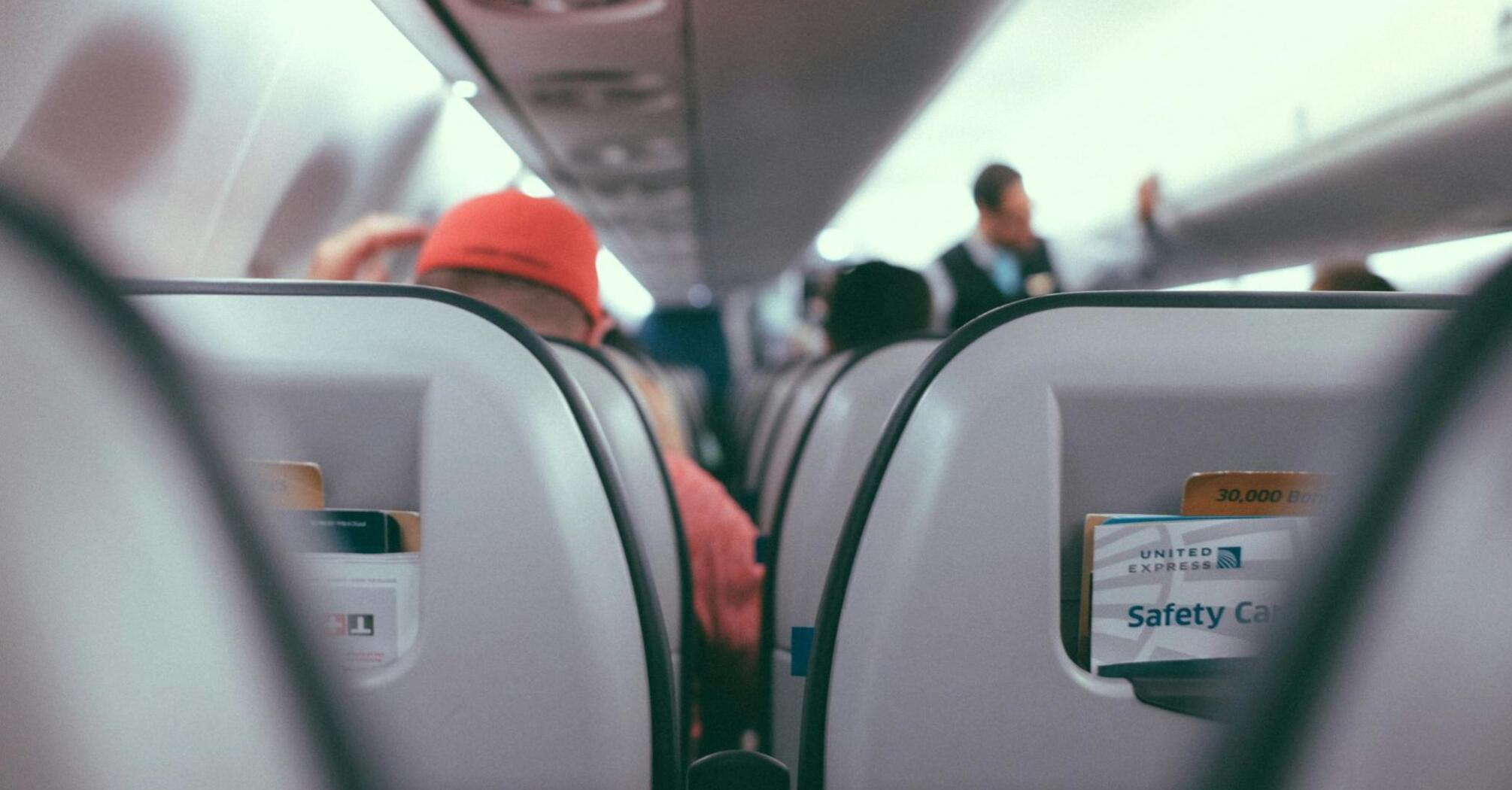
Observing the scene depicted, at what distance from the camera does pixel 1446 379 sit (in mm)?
454

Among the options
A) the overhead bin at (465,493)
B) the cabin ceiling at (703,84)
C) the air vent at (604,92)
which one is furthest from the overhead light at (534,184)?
the overhead bin at (465,493)

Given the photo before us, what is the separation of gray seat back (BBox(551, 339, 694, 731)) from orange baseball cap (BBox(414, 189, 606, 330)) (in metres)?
0.62

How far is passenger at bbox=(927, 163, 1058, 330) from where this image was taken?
414cm

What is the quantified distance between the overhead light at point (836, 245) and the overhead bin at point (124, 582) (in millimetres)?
11307

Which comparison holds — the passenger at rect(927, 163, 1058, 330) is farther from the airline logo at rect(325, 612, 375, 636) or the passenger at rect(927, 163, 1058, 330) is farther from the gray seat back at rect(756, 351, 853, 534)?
the airline logo at rect(325, 612, 375, 636)

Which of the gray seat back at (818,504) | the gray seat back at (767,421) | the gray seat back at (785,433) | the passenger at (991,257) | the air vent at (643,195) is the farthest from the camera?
the air vent at (643,195)

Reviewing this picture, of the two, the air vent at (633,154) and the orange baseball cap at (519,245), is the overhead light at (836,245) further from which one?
the orange baseball cap at (519,245)

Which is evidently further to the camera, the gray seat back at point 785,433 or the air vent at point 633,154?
the air vent at point 633,154

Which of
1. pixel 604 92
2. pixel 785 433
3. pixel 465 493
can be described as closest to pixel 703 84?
pixel 604 92

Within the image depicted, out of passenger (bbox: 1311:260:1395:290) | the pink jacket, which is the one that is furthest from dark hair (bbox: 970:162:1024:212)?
the pink jacket

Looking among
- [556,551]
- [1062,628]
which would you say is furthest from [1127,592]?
[556,551]

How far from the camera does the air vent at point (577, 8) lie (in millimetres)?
3771

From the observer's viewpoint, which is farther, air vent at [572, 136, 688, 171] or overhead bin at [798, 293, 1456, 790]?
air vent at [572, 136, 688, 171]

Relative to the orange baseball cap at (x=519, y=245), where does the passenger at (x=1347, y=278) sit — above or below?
below
